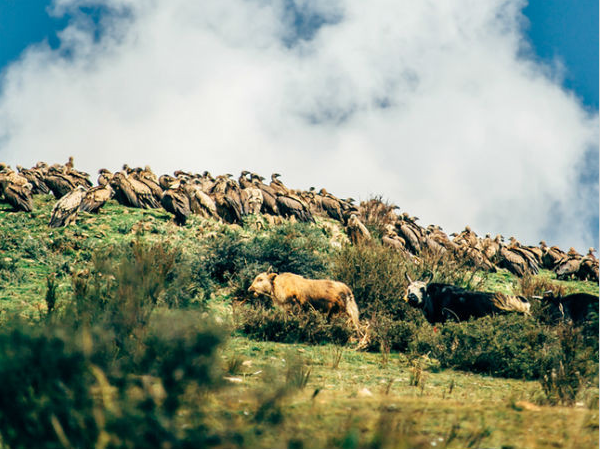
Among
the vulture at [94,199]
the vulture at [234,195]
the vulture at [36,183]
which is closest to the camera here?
the vulture at [94,199]

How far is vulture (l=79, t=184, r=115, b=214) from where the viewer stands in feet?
62.4

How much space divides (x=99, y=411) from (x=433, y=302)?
11309mm

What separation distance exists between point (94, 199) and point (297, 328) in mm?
11595

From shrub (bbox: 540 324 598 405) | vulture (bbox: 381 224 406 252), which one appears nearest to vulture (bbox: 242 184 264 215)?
vulture (bbox: 381 224 406 252)

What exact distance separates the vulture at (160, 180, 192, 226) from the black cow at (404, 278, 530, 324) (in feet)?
32.8

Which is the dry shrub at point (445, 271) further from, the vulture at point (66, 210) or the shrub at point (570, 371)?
the vulture at point (66, 210)

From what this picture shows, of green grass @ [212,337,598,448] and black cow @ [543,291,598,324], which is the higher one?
black cow @ [543,291,598,324]

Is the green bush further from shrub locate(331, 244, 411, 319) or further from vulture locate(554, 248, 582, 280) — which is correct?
vulture locate(554, 248, 582, 280)

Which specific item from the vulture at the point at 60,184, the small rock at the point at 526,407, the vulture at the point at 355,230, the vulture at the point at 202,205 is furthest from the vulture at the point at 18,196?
the small rock at the point at 526,407

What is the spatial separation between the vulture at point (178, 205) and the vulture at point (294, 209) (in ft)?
17.8

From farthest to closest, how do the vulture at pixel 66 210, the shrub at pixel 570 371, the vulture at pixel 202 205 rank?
the vulture at pixel 202 205, the vulture at pixel 66 210, the shrub at pixel 570 371

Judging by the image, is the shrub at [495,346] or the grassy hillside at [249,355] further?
the shrub at [495,346]

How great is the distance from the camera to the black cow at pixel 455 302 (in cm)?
1230

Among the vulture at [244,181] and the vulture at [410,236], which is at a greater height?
the vulture at [244,181]
